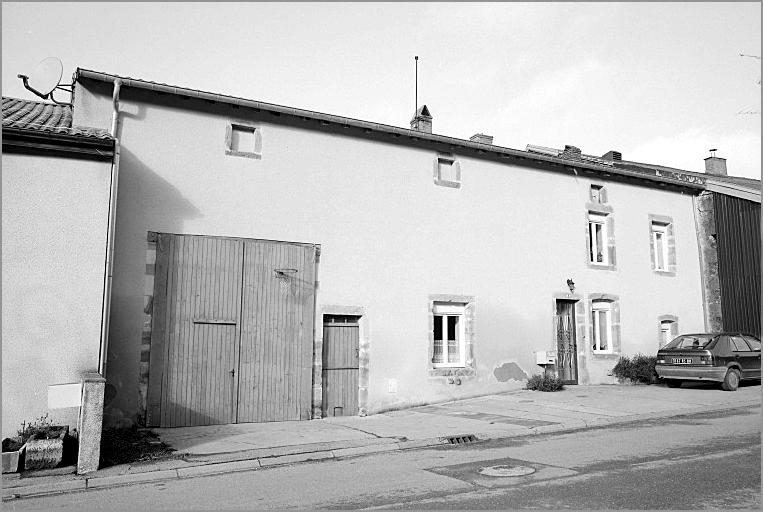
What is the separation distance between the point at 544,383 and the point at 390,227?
5.58 metres

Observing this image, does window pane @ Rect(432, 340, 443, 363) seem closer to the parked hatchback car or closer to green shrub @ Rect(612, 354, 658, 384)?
green shrub @ Rect(612, 354, 658, 384)

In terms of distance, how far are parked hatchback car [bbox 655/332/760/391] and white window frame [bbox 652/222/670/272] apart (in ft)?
10.8

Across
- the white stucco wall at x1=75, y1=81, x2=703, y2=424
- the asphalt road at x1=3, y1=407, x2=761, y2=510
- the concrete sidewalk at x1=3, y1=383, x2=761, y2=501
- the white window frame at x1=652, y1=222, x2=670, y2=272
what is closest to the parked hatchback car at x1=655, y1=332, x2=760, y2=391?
the concrete sidewalk at x1=3, y1=383, x2=761, y2=501

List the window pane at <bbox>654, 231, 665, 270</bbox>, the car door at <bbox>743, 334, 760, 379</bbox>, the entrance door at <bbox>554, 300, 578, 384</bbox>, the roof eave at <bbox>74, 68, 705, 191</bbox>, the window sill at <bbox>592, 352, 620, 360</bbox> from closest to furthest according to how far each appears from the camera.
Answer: the roof eave at <bbox>74, 68, 705, 191</bbox>
the car door at <bbox>743, 334, 760, 379</bbox>
the entrance door at <bbox>554, 300, 578, 384</bbox>
the window sill at <bbox>592, 352, 620, 360</bbox>
the window pane at <bbox>654, 231, 665, 270</bbox>

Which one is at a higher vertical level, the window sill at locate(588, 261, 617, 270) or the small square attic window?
the small square attic window

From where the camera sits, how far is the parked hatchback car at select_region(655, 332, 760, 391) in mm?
A: 15453

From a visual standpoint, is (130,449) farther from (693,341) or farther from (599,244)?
(599,244)

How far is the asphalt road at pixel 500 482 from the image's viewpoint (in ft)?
20.4

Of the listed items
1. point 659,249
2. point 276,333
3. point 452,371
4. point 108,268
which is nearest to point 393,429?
point 276,333

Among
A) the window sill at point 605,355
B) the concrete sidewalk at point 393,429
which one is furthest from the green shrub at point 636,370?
the concrete sidewalk at point 393,429

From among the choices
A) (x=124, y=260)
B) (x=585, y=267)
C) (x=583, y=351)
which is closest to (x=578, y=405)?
(x=583, y=351)

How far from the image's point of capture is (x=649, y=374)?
58.2 feet

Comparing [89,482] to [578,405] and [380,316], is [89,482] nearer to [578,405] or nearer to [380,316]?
[380,316]

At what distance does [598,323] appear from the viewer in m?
18.0
